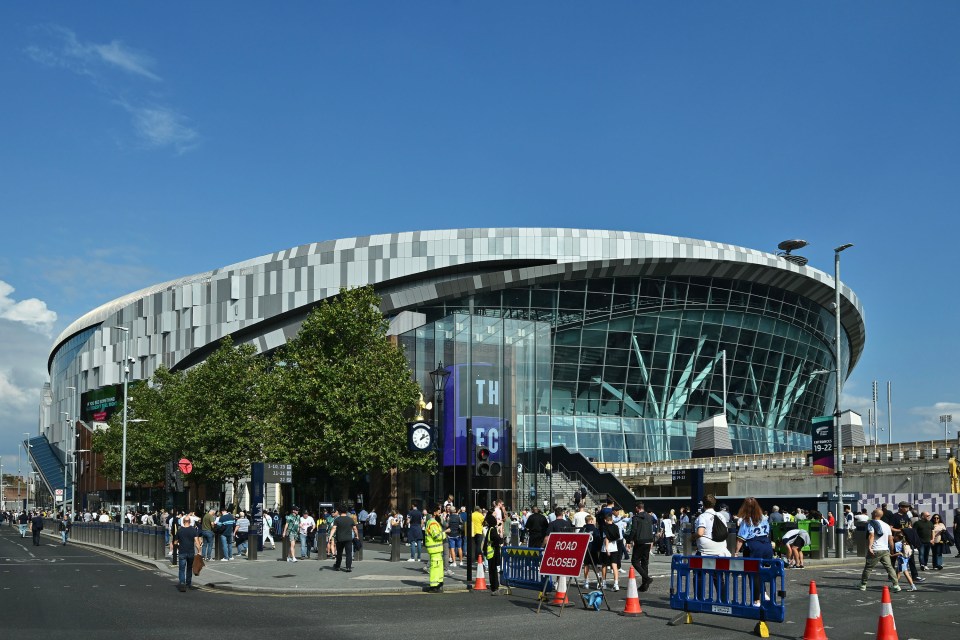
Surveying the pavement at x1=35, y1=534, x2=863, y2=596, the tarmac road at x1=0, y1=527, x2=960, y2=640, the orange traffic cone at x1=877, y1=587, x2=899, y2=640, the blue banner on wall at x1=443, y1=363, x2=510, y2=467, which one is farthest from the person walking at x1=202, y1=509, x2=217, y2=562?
the orange traffic cone at x1=877, y1=587, x2=899, y2=640

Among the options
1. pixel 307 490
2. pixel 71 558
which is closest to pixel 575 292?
pixel 307 490

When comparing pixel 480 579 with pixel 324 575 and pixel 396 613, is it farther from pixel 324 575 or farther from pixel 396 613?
pixel 324 575

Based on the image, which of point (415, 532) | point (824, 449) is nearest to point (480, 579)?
point (415, 532)

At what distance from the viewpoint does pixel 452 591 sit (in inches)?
869

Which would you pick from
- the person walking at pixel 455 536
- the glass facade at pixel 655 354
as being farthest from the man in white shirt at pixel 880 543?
the glass facade at pixel 655 354

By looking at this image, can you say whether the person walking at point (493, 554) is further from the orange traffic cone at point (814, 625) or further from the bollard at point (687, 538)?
the bollard at point (687, 538)

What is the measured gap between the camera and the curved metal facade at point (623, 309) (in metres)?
71.5

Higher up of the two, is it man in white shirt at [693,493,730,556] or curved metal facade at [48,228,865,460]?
curved metal facade at [48,228,865,460]

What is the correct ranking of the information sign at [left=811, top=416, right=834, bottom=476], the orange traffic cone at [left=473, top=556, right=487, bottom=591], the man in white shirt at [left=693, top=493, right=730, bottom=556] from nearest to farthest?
the man in white shirt at [left=693, top=493, right=730, bottom=556]
the orange traffic cone at [left=473, top=556, right=487, bottom=591]
the information sign at [left=811, top=416, right=834, bottom=476]

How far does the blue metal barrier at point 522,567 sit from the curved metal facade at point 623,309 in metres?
47.1

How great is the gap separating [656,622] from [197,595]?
35.0 feet

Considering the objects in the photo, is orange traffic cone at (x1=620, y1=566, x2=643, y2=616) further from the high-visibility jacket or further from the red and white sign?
the high-visibility jacket

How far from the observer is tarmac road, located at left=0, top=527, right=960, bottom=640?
49.1ft

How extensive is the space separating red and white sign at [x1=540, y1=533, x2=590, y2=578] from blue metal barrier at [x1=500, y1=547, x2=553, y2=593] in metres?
1.19
